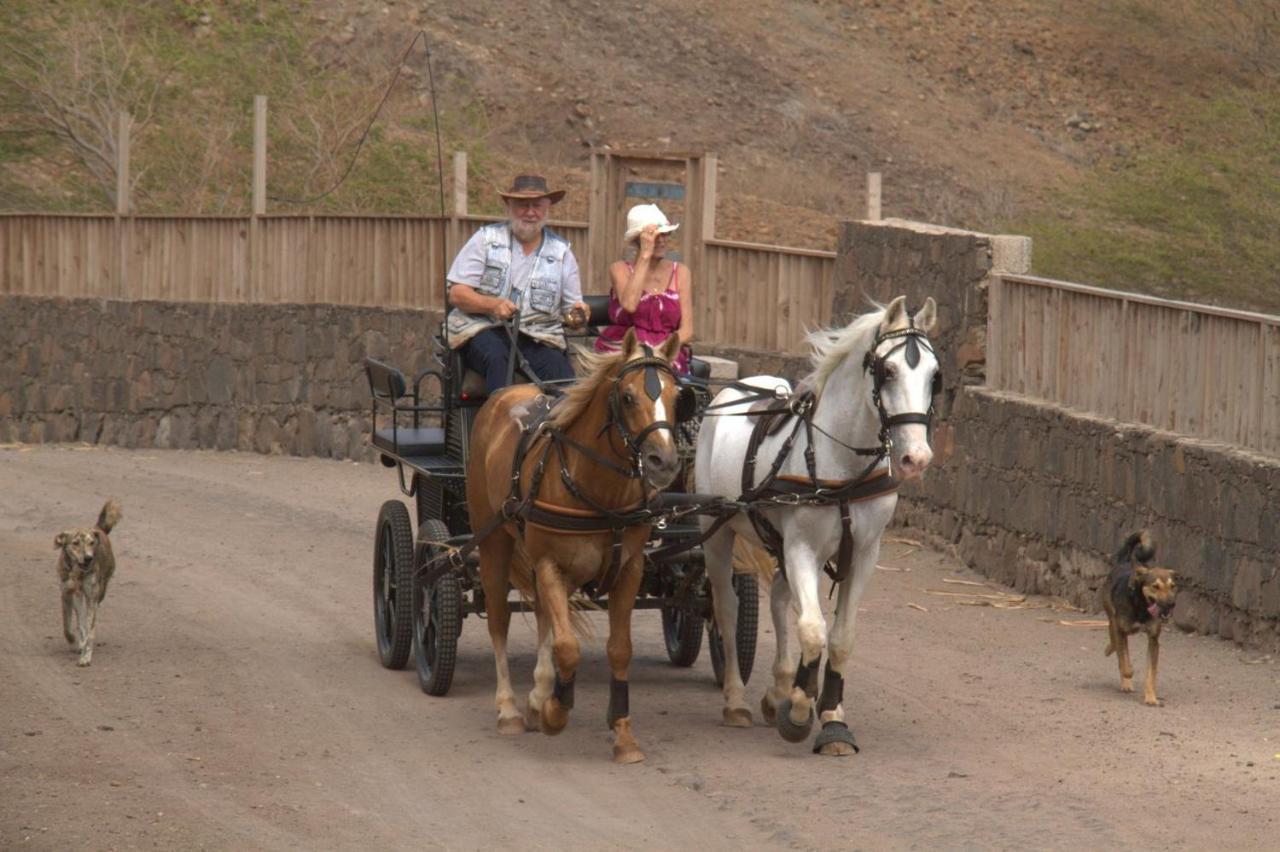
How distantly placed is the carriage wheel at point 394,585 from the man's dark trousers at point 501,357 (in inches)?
35.1

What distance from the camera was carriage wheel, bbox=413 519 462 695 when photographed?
10.2 meters

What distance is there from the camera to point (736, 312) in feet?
62.6

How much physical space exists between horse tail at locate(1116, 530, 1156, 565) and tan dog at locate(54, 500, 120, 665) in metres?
5.50

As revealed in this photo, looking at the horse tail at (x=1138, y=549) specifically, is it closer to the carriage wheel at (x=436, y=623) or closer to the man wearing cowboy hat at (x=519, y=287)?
the man wearing cowboy hat at (x=519, y=287)

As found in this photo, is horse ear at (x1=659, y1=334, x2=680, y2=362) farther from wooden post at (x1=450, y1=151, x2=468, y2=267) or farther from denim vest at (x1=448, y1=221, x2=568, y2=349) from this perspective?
wooden post at (x1=450, y1=151, x2=468, y2=267)

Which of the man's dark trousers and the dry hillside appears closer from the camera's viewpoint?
the man's dark trousers

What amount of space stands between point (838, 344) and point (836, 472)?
56 cm

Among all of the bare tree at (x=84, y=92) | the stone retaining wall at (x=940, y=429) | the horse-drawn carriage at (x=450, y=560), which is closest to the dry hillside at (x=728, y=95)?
the bare tree at (x=84, y=92)

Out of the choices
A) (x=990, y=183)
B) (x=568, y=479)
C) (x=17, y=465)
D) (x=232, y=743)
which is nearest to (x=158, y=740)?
(x=232, y=743)

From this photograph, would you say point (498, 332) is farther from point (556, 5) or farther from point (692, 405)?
point (556, 5)

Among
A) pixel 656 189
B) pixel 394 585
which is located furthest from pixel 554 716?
pixel 656 189

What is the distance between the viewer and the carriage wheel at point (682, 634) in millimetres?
11188

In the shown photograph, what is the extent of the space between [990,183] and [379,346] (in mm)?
15957

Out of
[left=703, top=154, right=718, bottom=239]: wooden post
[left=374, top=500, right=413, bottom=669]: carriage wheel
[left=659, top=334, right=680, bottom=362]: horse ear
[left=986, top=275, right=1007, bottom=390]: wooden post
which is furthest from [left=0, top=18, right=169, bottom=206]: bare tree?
[left=659, top=334, right=680, bottom=362]: horse ear
